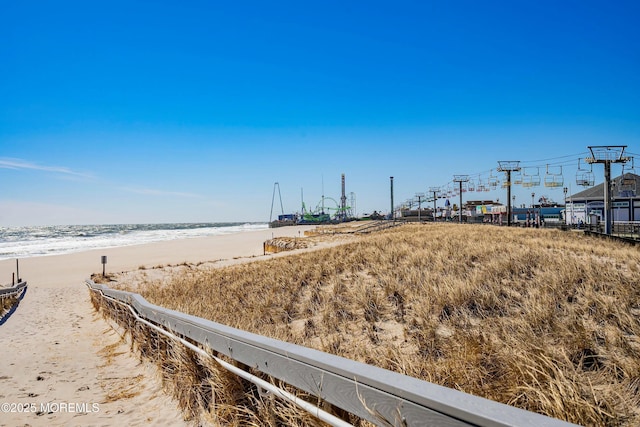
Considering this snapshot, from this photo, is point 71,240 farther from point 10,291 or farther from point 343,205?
point 343,205

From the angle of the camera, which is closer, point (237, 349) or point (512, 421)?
point (512, 421)

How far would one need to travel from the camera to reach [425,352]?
16.4 feet

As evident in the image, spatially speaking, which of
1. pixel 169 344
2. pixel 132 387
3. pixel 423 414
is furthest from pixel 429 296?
pixel 423 414

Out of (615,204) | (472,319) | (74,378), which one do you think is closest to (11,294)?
(74,378)

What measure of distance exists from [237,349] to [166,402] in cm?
181

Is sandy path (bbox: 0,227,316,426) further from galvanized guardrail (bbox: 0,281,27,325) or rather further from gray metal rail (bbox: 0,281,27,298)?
gray metal rail (bbox: 0,281,27,298)

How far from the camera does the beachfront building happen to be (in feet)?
127

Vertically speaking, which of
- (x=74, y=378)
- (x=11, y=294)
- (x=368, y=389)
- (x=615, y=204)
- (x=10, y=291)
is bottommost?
(x=11, y=294)

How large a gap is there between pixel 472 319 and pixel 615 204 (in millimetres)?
45481

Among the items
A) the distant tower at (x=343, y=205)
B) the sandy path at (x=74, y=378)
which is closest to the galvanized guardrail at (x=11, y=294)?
the sandy path at (x=74, y=378)

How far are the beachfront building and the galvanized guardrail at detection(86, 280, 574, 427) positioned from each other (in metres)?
41.9

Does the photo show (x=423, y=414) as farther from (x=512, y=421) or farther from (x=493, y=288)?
(x=493, y=288)

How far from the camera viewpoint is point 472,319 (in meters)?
6.21

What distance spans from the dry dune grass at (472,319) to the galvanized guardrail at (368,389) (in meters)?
0.40
